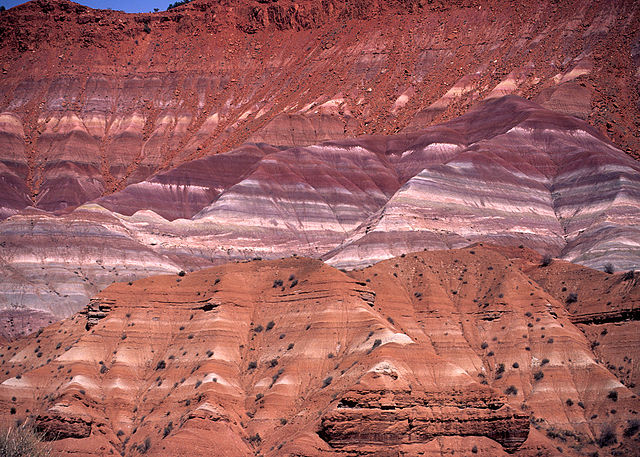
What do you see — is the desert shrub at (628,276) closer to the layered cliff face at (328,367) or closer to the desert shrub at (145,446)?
the layered cliff face at (328,367)

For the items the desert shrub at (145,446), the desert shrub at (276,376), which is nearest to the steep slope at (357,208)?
the desert shrub at (276,376)

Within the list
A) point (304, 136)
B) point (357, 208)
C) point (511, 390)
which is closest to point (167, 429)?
point (511, 390)

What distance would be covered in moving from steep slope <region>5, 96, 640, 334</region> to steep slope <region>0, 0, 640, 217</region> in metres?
12.9

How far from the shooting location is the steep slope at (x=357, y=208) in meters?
101

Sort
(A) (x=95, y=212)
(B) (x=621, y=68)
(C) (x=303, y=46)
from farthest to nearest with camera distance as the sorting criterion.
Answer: (C) (x=303, y=46) → (B) (x=621, y=68) → (A) (x=95, y=212)

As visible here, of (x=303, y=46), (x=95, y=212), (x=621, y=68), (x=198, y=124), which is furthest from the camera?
(x=303, y=46)

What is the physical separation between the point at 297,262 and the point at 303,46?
133244 millimetres

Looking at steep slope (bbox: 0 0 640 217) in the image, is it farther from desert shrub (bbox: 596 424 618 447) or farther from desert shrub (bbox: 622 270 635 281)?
desert shrub (bbox: 596 424 618 447)

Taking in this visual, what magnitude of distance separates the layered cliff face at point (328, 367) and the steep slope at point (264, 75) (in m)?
85.8

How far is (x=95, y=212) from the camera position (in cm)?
11462

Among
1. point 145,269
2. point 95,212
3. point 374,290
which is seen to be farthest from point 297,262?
point 95,212

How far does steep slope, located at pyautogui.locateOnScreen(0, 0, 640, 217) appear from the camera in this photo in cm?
15650

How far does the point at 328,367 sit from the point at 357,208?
8205 centimetres

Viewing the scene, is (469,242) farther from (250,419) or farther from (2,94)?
(2,94)
